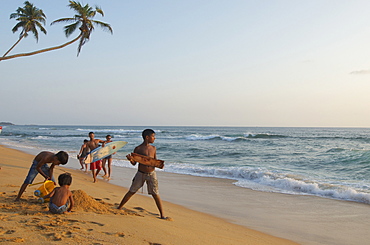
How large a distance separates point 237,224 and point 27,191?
432 cm

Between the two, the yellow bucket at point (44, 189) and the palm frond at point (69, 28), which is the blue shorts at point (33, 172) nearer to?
the yellow bucket at point (44, 189)

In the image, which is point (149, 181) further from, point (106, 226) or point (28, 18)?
point (28, 18)

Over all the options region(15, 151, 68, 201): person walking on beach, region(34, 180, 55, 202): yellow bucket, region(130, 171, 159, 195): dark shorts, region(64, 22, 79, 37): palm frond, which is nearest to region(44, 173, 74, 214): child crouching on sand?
region(15, 151, 68, 201): person walking on beach

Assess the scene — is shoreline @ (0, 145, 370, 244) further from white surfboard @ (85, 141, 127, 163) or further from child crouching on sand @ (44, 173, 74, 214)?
child crouching on sand @ (44, 173, 74, 214)

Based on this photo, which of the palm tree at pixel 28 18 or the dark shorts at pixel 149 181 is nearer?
the dark shorts at pixel 149 181

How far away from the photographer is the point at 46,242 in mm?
3277

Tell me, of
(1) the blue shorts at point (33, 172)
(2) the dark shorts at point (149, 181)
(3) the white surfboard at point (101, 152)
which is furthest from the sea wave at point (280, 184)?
(1) the blue shorts at point (33, 172)

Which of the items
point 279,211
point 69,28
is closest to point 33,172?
point 279,211

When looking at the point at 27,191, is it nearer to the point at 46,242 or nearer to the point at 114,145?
the point at 114,145

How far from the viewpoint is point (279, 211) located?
689 cm

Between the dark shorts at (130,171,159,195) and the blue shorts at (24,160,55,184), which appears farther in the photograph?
the blue shorts at (24,160,55,184)

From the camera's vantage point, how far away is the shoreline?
A: 5.36m

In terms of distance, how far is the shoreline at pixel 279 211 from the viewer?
5363 millimetres

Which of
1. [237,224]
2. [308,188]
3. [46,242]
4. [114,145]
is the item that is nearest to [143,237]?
[46,242]
